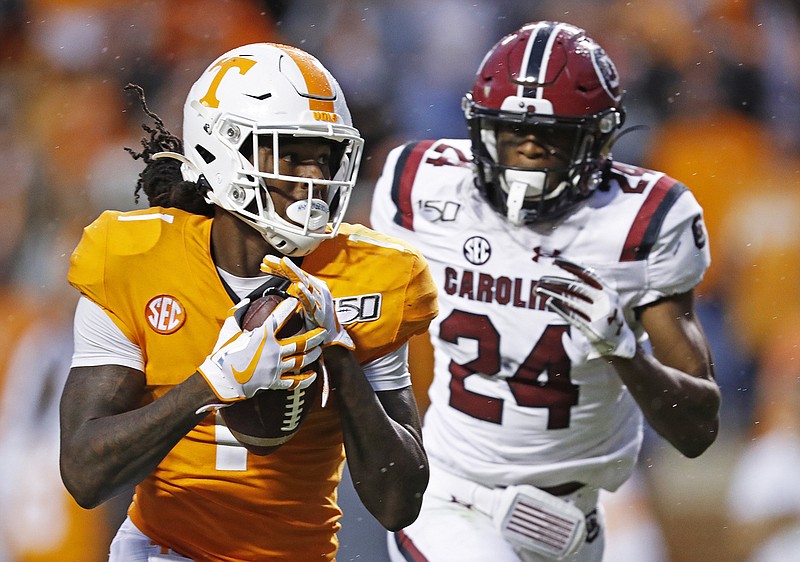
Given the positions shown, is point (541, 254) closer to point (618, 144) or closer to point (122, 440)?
point (122, 440)

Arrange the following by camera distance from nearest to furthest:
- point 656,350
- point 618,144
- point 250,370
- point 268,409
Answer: point 250,370 < point 268,409 < point 656,350 < point 618,144

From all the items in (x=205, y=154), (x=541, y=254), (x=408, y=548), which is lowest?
(x=408, y=548)

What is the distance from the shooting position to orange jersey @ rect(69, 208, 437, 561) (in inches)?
78.5

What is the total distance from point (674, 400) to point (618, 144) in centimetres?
256

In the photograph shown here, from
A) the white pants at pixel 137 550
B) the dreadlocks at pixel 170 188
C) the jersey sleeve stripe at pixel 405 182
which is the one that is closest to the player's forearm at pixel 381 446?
the white pants at pixel 137 550

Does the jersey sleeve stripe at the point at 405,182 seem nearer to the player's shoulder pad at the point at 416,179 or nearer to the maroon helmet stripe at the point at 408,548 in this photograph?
the player's shoulder pad at the point at 416,179

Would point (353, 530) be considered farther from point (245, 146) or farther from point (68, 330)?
point (245, 146)

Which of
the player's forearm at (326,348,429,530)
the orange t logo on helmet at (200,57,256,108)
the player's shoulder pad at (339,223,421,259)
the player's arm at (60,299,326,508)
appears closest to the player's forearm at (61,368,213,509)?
the player's arm at (60,299,326,508)

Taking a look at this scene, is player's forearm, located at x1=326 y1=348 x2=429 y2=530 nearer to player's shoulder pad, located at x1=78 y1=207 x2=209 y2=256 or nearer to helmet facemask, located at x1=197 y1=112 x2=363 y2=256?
helmet facemask, located at x1=197 y1=112 x2=363 y2=256

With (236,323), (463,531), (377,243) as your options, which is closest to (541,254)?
(463,531)

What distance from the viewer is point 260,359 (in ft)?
5.78

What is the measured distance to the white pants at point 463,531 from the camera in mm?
2969

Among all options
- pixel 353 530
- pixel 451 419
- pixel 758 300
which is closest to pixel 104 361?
pixel 451 419

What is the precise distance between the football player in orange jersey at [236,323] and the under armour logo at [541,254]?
3.16ft
